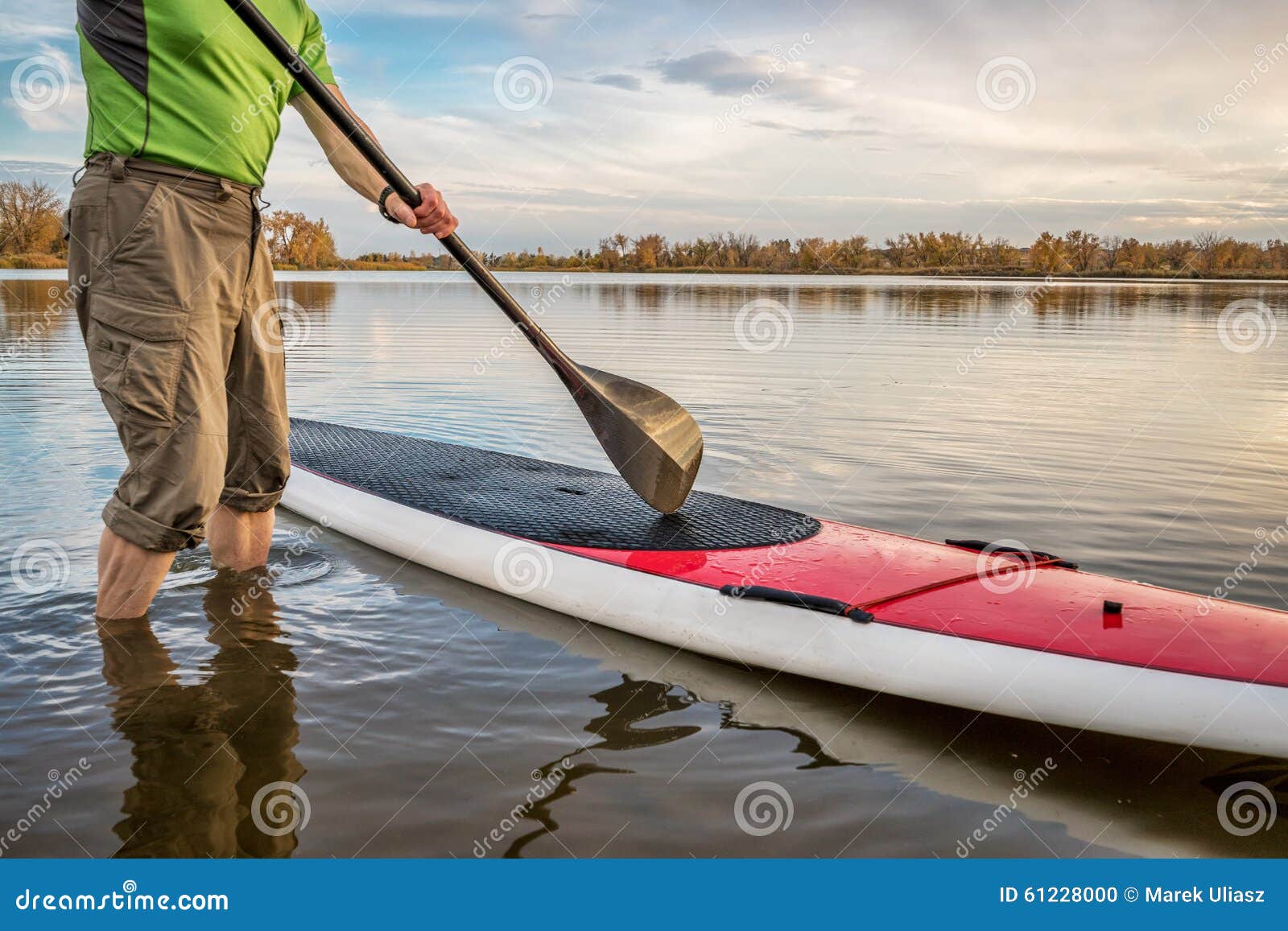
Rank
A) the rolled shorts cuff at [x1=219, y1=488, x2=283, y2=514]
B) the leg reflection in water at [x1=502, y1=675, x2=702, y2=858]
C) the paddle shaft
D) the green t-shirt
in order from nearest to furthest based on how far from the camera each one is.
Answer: the leg reflection in water at [x1=502, y1=675, x2=702, y2=858], the green t-shirt, the paddle shaft, the rolled shorts cuff at [x1=219, y1=488, x2=283, y2=514]

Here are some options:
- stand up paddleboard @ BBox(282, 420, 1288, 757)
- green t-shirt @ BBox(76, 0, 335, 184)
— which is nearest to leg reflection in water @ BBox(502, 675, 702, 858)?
stand up paddleboard @ BBox(282, 420, 1288, 757)

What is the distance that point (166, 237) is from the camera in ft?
9.78

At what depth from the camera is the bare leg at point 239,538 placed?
409cm

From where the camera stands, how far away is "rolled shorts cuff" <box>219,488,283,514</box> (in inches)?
152

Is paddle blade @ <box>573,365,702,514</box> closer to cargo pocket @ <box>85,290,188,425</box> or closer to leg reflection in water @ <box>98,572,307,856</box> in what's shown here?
leg reflection in water @ <box>98,572,307,856</box>

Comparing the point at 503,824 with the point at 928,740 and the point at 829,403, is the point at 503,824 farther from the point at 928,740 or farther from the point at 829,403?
the point at 829,403

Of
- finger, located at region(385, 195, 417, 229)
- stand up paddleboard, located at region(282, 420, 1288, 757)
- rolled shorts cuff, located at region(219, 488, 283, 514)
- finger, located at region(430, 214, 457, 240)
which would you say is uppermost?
finger, located at region(385, 195, 417, 229)

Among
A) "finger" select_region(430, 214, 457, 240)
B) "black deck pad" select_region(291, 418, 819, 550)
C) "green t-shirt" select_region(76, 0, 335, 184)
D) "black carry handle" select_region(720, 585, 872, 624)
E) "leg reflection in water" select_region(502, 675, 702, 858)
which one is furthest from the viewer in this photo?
"black deck pad" select_region(291, 418, 819, 550)

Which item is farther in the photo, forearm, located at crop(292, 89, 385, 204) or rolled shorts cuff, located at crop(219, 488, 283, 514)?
rolled shorts cuff, located at crop(219, 488, 283, 514)

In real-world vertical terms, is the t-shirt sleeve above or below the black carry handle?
above

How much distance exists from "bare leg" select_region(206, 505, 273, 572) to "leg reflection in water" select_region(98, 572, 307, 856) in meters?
0.31

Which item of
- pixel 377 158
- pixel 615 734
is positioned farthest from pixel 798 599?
pixel 377 158

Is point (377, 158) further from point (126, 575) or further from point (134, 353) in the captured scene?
point (126, 575)

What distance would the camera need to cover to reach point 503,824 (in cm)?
243
